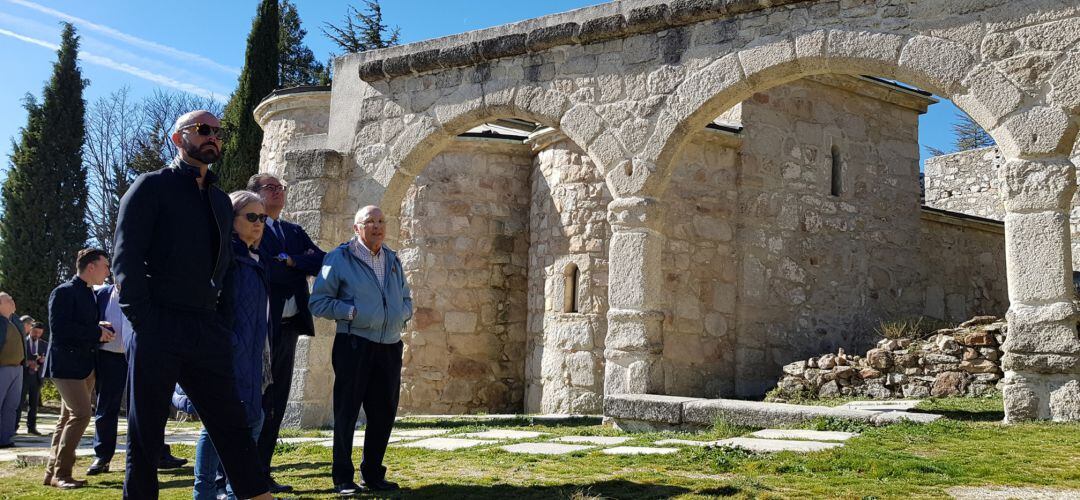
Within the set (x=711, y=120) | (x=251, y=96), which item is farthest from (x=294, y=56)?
(x=711, y=120)

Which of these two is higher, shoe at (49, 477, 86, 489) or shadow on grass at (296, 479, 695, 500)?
shadow on grass at (296, 479, 695, 500)

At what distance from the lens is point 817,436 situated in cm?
559

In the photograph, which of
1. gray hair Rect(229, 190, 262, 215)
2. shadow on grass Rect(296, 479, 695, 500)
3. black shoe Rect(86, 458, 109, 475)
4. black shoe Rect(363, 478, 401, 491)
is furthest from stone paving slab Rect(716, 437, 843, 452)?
black shoe Rect(86, 458, 109, 475)

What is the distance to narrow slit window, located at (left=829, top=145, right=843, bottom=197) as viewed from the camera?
A: 1126 cm

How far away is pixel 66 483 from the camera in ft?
16.6

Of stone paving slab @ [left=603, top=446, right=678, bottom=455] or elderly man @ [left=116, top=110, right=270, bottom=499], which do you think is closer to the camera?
elderly man @ [left=116, top=110, right=270, bottom=499]

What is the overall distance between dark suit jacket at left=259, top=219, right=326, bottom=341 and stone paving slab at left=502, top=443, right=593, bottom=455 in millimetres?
1614

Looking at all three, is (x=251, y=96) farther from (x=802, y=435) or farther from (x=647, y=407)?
(x=802, y=435)

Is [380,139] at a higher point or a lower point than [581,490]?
higher

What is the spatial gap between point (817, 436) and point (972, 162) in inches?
543

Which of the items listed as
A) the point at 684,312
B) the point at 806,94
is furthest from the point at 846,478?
the point at 806,94

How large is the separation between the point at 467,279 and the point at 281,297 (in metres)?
6.97

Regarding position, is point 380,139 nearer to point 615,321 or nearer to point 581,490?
point 615,321

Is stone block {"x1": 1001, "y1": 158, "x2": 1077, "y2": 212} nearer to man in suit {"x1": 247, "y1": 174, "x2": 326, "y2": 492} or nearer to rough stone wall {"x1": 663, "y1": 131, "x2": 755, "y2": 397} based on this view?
rough stone wall {"x1": 663, "y1": 131, "x2": 755, "y2": 397}
